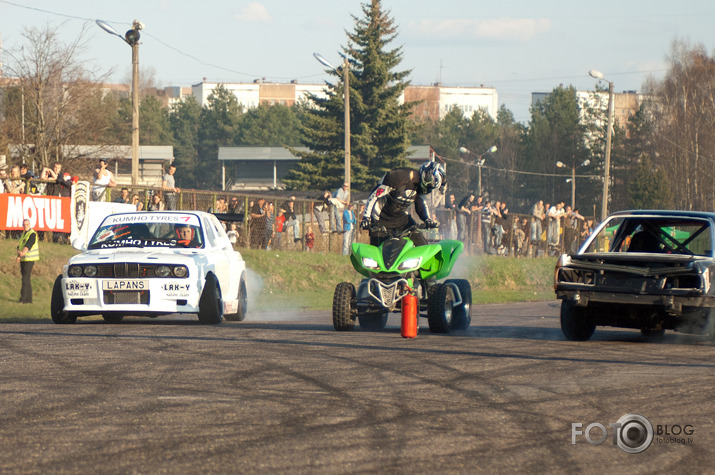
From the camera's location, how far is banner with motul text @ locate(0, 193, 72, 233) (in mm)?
23109

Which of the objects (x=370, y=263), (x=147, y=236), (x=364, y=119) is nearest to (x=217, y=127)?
(x=364, y=119)

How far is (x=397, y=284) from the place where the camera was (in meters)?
12.7

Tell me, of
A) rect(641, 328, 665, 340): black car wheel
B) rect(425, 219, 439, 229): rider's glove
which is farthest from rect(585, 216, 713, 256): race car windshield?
rect(425, 219, 439, 229): rider's glove

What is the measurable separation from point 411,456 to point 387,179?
8.16 meters

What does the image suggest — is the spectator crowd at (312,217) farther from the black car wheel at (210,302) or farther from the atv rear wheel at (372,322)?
the atv rear wheel at (372,322)

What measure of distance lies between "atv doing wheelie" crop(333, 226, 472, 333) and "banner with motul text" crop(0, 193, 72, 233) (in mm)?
12160

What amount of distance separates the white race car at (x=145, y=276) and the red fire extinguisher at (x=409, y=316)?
302 centimetres

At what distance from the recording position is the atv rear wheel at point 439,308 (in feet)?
42.4

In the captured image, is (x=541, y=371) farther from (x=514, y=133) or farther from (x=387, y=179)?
(x=514, y=133)

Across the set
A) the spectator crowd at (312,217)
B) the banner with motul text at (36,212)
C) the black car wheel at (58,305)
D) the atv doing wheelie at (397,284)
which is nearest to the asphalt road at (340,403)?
the atv doing wheelie at (397,284)

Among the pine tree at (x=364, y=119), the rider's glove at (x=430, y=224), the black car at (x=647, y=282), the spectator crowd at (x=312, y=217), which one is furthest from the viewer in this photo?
the pine tree at (x=364, y=119)

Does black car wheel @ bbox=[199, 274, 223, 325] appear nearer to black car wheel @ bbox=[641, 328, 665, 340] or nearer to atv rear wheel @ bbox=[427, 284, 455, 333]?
atv rear wheel @ bbox=[427, 284, 455, 333]

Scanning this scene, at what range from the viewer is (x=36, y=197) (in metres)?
23.3

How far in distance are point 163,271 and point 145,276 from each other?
0.75ft
